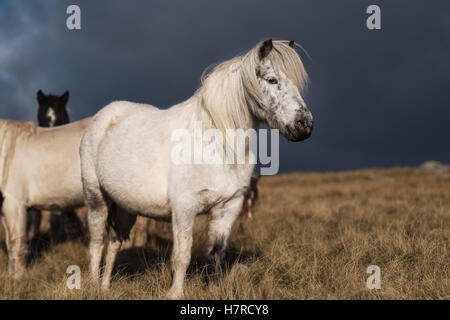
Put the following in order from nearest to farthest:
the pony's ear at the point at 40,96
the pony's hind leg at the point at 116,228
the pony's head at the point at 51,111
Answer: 1. the pony's hind leg at the point at 116,228
2. the pony's head at the point at 51,111
3. the pony's ear at the point at 40,96

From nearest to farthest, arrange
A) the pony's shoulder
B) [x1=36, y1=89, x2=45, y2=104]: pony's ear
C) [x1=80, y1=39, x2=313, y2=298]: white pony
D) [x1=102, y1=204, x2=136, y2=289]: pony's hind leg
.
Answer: [x1=80, y1=39, x2=313, y2=298]: white pony → [x1=102, y1=204, x2=136, y2=289]: pony's hind leg → the pony's shoulder → [x1=36, y1=89, x2=45, y2=104]: pony's ear

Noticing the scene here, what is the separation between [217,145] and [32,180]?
11.5ft

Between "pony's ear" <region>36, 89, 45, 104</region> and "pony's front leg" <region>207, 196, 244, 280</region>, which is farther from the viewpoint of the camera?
"pony's ear" <region>36, 89, 45, 104</region>

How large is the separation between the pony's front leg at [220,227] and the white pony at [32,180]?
279cm

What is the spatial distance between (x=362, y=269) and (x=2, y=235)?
760 centimetres

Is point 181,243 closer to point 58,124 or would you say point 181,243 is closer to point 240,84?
point 240,84

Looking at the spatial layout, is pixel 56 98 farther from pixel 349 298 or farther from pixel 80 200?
pixel 349 298

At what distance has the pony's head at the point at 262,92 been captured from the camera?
2.80 m

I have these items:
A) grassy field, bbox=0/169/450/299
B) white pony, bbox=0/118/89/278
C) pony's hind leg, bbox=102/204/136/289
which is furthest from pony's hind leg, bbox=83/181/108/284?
white pony, bbox=0/118/89/278

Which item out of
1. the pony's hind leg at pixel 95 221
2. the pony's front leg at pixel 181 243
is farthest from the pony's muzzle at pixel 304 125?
the pony's hind leg at pixel 95 221

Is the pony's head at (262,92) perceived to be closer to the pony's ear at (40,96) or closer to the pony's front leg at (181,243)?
the pony's front leg at (181,243)

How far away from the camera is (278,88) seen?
2.90 m

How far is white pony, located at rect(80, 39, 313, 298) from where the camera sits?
2924 mm

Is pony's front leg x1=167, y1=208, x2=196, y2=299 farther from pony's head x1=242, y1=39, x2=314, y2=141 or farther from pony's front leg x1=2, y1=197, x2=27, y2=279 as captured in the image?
pony's front leg x1=2, y1=197, x2=27, y2=279
